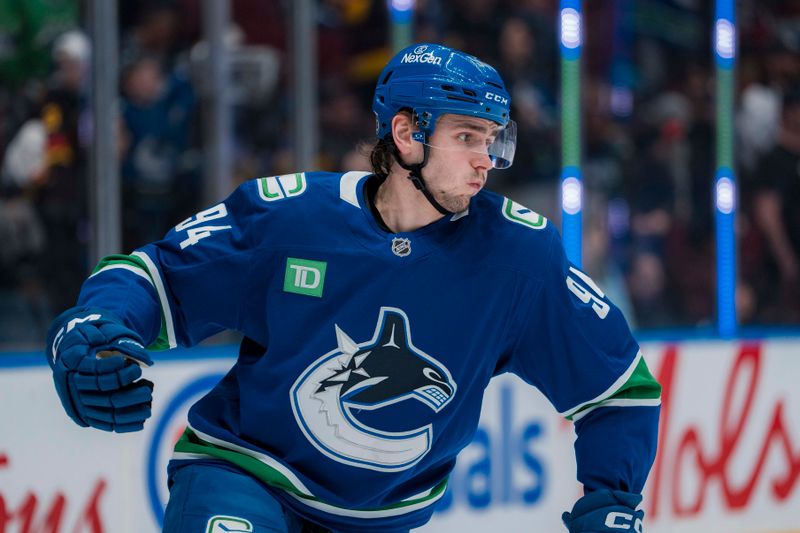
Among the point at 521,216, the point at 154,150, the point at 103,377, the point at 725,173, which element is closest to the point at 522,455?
the point at 154,150

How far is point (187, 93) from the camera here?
4496 mm

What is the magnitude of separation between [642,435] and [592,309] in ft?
0.85

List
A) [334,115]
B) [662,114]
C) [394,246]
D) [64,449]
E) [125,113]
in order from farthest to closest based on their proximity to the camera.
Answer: [662,114], [334,115], [125,113], [64,449], [394,246]

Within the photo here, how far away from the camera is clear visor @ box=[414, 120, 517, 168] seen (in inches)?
88.8

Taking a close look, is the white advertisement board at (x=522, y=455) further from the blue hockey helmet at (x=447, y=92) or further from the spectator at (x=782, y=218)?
the blue hockey helmet at (x=447, y=92)

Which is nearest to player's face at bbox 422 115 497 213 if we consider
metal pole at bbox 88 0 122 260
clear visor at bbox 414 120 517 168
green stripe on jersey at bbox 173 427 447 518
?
clear visor at bbox 414 120 517 168

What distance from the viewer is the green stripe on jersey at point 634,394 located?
2307 millimetres

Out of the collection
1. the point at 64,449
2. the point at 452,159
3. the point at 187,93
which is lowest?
the point at 64,449

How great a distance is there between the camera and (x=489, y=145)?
7.41ft

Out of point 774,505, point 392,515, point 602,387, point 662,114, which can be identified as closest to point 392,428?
point 392,515

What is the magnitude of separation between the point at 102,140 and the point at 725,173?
2941mm

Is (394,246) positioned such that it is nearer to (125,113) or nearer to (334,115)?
(125,113)

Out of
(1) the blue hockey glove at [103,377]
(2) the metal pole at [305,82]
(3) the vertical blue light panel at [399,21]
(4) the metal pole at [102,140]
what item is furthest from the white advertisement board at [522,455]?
(1) the blue hockey glove at [103,377]

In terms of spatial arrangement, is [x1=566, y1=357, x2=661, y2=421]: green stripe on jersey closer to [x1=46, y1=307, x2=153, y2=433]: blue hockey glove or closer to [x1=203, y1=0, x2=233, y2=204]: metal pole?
[x1=46, y1=307, x2=153, y2=433]: blue hockey glove
